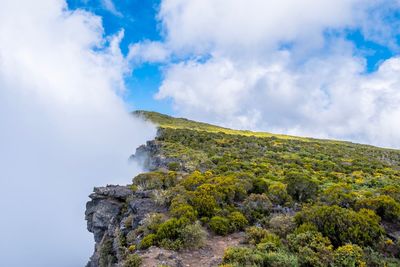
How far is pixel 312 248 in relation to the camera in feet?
38.9

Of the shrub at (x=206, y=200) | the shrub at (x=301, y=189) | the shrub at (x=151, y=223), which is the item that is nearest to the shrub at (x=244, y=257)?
the shrub at (x=151, y=223)

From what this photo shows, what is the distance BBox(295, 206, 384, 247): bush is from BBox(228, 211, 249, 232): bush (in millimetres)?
2507

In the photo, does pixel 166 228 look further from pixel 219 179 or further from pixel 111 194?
pixel 111 194

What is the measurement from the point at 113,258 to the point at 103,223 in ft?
21.7

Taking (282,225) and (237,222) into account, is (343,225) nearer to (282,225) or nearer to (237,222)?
(282,225)

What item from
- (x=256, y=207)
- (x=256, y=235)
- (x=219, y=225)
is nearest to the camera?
(x=256, y=235)

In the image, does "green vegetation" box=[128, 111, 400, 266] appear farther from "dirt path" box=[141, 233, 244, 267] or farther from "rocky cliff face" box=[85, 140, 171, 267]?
"rocky cliff face" box=[85, 140, 171, 267]

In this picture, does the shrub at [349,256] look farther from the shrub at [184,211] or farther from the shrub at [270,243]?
the shrub at [184,211]

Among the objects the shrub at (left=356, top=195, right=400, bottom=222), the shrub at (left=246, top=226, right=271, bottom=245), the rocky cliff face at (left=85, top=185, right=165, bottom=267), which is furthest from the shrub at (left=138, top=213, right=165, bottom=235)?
the shrub at (left=356, top=195, right=400, bottom=222)

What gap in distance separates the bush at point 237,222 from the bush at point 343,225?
2.51 metres

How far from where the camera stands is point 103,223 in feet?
75.7

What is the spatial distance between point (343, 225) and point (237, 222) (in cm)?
469

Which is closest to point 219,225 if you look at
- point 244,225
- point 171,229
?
point 244,225

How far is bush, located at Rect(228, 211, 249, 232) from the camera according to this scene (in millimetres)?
14992
